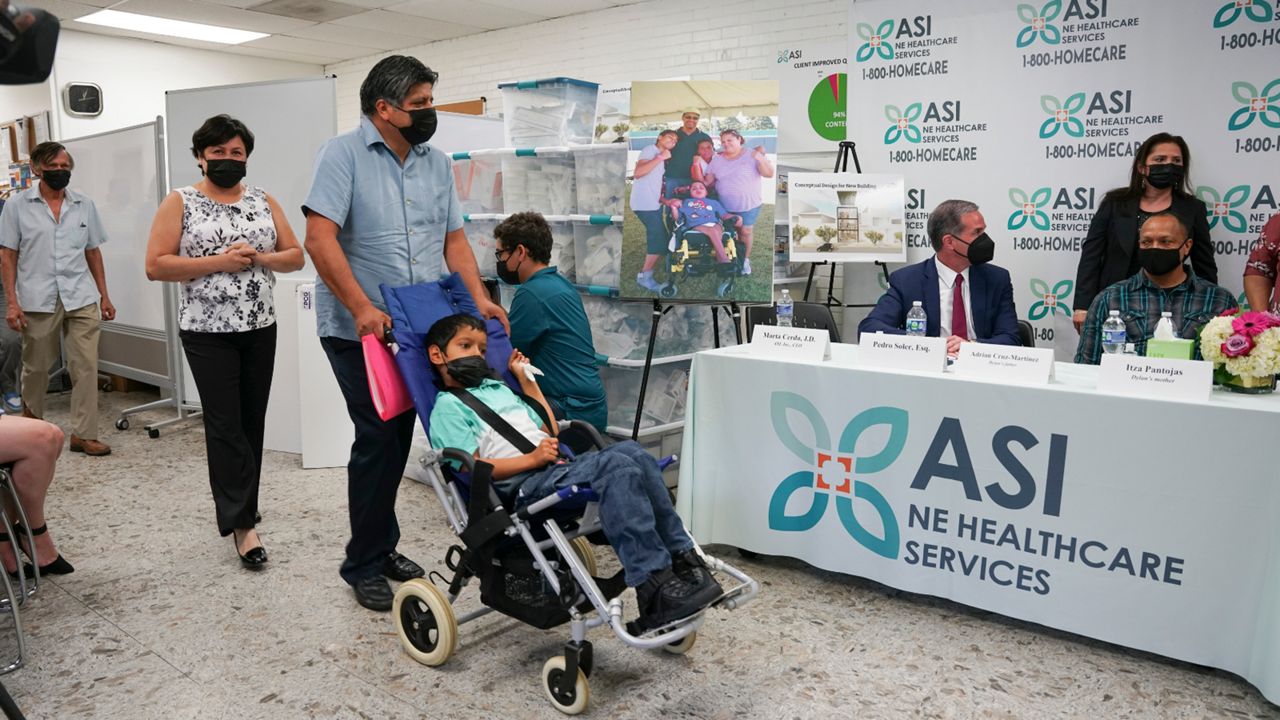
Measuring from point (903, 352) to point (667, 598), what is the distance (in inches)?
47.8

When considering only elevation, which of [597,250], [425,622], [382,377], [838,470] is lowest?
[425,622]

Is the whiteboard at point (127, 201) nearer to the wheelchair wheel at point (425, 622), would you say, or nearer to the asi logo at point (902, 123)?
the wheelchair wheel at point (425, 622)

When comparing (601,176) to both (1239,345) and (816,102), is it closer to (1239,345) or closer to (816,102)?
(816,102)

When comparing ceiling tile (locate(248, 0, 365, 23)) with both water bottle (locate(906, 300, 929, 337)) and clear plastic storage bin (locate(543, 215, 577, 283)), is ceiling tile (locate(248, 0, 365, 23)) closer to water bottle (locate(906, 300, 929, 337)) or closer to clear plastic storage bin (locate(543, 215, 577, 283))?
clear plastic storage bin (locate(543, 215, 577, 283))

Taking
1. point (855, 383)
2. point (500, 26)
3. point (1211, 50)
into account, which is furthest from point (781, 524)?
point (500, 26)

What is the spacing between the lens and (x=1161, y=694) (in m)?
2.31

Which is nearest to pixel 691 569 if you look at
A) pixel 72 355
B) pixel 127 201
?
pixel 72 355

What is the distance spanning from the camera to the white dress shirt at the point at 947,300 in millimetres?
3541

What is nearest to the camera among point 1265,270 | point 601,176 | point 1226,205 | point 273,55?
point 1265,270

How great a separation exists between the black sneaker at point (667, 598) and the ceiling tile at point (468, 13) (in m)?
6.57

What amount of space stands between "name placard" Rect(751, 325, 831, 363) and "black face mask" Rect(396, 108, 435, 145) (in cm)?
131

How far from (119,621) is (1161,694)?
3035 millimetres

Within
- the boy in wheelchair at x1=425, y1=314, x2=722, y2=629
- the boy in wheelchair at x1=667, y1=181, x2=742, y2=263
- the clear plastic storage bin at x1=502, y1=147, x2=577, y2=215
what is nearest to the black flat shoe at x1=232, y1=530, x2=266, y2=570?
the boy in wheelchair at x1=425, y1=314, x2=722, y2=629

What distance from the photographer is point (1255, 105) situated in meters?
3.88
